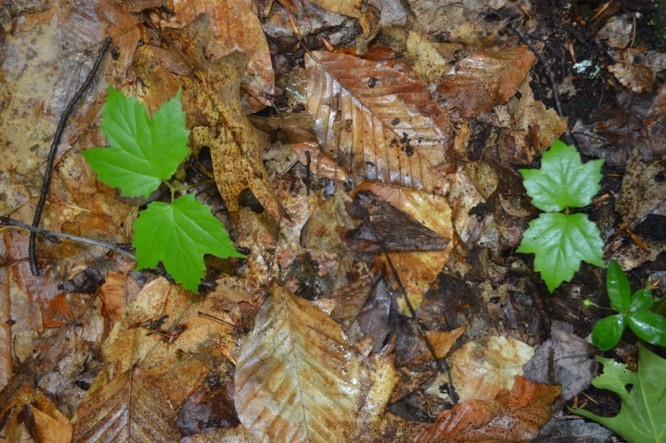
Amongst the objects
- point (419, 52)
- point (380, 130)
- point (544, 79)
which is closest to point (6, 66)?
point (380, 130)

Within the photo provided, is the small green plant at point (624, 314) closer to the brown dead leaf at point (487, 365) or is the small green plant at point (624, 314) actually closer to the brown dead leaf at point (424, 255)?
the brown dead leaf at point (487, 365)

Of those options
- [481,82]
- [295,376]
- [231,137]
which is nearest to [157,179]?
[231,137]

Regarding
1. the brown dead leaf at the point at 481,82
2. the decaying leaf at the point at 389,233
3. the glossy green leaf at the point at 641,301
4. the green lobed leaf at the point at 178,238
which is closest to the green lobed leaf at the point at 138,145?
the green lobed leaf at the point at 178,238

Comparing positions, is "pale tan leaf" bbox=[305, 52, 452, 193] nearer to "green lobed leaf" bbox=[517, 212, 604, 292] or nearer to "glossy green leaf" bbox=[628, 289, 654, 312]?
"green lobed leaf" bbox=[517, 212, 604, 292]

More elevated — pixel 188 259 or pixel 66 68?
pixel 66 68

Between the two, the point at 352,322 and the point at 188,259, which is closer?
the point at 188,259

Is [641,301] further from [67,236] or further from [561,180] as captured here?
[67,236]

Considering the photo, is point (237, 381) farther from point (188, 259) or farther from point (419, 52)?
point (419, 52)

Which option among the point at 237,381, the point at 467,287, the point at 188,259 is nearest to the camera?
the point at 188,259
